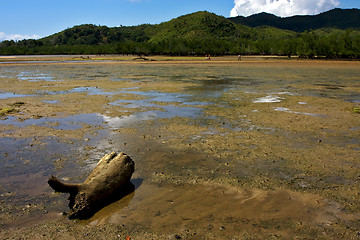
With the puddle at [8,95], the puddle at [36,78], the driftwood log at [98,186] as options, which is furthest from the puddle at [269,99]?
the puddle at [36,78]

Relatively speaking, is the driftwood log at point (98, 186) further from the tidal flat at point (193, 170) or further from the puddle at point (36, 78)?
the puddle at point (36, 78)

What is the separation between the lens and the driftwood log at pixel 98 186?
5.23 m

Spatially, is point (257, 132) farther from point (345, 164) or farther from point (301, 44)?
point (301, 44)

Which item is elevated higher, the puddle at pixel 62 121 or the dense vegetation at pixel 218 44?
the dense vegetation at pixel 218 44

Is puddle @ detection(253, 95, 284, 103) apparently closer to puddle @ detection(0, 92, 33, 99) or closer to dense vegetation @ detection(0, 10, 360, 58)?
puddle @ detection(0, 92, 33, 99)

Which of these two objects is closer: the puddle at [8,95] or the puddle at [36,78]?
the puddle at [8,95]

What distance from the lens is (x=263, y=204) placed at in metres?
5.56

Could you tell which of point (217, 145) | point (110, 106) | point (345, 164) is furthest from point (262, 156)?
point (110, 106)

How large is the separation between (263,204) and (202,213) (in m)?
1.19

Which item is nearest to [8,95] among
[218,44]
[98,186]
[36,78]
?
[36,78]

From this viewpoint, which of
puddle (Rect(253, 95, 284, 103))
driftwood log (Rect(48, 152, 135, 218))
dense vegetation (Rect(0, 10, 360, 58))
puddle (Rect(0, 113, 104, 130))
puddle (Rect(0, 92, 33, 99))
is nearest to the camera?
driftwood log (Rect(48, 152, 135, 218))

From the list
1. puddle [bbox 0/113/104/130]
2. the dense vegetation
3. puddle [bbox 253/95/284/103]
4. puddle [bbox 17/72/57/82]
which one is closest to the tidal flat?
puddle [bbox 0/113/104/130]

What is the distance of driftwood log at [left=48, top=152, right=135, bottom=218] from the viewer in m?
5.23

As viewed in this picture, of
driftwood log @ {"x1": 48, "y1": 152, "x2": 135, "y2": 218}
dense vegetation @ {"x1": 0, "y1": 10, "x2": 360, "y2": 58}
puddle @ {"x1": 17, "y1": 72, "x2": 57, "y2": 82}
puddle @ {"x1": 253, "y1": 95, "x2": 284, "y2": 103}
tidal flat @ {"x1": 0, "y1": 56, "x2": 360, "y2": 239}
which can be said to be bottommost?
puddle @ {"x1": 253, "y1": 95, "x2": 284, "y2": 103}
